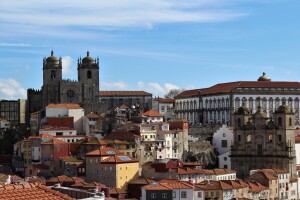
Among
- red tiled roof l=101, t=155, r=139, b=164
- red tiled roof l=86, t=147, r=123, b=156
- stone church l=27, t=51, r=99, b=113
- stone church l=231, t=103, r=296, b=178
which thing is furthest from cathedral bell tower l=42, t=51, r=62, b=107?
red tiled roof l=101, t=155, r=139, b=164

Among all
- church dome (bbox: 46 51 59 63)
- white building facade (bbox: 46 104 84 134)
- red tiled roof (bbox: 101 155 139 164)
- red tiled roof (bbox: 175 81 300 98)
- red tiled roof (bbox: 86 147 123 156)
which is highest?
church dome (bbox: 46 51 59 63)

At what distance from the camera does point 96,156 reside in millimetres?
61031

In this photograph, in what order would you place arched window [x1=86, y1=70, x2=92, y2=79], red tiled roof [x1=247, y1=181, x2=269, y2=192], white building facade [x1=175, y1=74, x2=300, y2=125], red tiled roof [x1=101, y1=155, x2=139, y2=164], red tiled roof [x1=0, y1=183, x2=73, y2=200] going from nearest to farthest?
red tiled roof [x1=0, y1=183, x2=73, y2=200], red tiled roof [x1=101, y1=155, x2=139, y2=164], red tiled roof [x1=247, y1=181, x2=269, y2=192], arched window [x1=86, y1=70, x2=92, y2=79], white building facade [x1=175, y1=74, x2=300, y2=125]

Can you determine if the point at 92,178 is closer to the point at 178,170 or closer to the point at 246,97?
the point at 178,170

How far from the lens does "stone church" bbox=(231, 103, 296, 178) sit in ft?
257

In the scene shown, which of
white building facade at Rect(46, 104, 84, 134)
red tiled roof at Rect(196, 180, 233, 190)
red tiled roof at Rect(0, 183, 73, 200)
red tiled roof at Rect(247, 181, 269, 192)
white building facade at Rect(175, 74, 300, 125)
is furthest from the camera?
white building facade at Rect(175, 74, 300, 125)

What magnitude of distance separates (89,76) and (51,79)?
6153 mm

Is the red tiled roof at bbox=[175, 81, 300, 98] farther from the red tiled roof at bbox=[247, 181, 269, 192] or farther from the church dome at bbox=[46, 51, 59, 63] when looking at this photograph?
the red tiled roof at bbox=[247, 181, 269, 192]

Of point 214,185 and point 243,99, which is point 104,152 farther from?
point 243,99

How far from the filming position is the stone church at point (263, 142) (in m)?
78.2

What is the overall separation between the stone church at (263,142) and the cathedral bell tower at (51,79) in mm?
28809

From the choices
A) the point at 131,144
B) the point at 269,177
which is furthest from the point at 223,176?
the point at 131,144

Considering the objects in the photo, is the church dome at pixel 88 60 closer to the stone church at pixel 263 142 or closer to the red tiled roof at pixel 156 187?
the stone church at pixel 263 142

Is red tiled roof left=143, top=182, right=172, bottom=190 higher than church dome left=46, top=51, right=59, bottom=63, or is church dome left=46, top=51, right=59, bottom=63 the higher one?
church dome left=46, top=51, right=59, bottom=63
